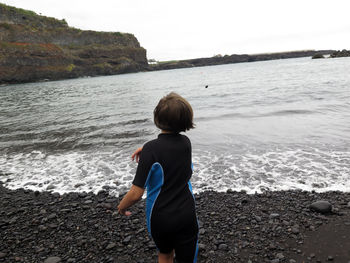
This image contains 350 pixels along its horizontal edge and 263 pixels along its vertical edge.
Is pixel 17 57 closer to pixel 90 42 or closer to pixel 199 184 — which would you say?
pixel 90 42

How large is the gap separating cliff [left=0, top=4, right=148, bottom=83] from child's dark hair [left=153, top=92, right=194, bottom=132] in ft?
354

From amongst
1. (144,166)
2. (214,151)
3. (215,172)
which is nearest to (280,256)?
(144,166)

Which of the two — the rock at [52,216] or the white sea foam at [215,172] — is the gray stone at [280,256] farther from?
the rock at [52,216]

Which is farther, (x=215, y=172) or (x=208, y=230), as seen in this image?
(x=215, y=172)

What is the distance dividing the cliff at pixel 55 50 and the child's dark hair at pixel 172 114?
107837mm

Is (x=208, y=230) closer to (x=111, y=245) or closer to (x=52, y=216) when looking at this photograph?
(x=111, y=245)

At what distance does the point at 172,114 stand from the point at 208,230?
3.25m

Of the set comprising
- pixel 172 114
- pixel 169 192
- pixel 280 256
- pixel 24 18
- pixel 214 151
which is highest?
pixel 24 18

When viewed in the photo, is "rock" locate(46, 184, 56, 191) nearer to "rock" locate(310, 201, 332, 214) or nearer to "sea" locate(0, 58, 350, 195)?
"sea" locate(0, 58, 350, 195)

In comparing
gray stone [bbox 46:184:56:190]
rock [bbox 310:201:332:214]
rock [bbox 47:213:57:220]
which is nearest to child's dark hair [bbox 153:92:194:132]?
rock [bbox 310:201:332:214]

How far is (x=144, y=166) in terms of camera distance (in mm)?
2127

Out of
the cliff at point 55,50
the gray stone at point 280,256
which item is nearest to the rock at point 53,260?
the gray stone at point 280,256

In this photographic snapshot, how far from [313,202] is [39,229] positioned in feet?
19.7

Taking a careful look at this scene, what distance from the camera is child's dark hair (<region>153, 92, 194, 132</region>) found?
2137mm
